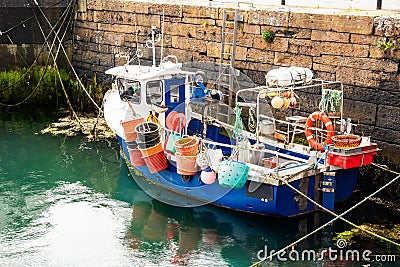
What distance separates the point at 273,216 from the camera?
8.80 metres

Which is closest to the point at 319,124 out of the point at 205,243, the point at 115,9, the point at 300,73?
the point at 300,73

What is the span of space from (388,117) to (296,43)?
2043 mm

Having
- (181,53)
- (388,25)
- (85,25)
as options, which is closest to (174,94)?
(181,53)

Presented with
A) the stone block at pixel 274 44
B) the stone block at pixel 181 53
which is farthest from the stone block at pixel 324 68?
the stone block at pixel 181 53

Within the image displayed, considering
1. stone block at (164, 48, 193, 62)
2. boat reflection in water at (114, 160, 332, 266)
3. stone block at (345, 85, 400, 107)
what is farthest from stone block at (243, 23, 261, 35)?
boat reflection in water at (114, 160, 332, 266)

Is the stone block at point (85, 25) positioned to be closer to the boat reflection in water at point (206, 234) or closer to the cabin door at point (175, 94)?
the cabin door at point (175, 94)

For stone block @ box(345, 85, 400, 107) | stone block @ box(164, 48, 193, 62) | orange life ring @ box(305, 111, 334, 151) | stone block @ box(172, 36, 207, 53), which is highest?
stone block @ box(172, 36, 207, 53)

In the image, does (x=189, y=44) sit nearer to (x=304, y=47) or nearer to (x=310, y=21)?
(x=304, y=47)

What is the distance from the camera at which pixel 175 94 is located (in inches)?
397

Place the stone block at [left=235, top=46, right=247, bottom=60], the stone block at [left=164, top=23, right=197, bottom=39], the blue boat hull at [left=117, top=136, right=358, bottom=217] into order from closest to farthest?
the blue boat hull at [left=117, top=136, right=358, bottom=217] → the stone block at [left=235, top=46, right=247, bottom=60] → the stone block at [left=164, top=23, right=197, bottom=39]

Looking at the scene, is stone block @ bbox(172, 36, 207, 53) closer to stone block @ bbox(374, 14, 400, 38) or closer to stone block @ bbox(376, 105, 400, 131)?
stone block @ bbox(374, 14, 400, 38)

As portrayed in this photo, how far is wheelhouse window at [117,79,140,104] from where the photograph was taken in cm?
1008

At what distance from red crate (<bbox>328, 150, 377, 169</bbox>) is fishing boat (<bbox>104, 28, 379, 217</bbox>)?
0.01 m

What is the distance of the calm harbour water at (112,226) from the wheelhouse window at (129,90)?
136 centimetres
